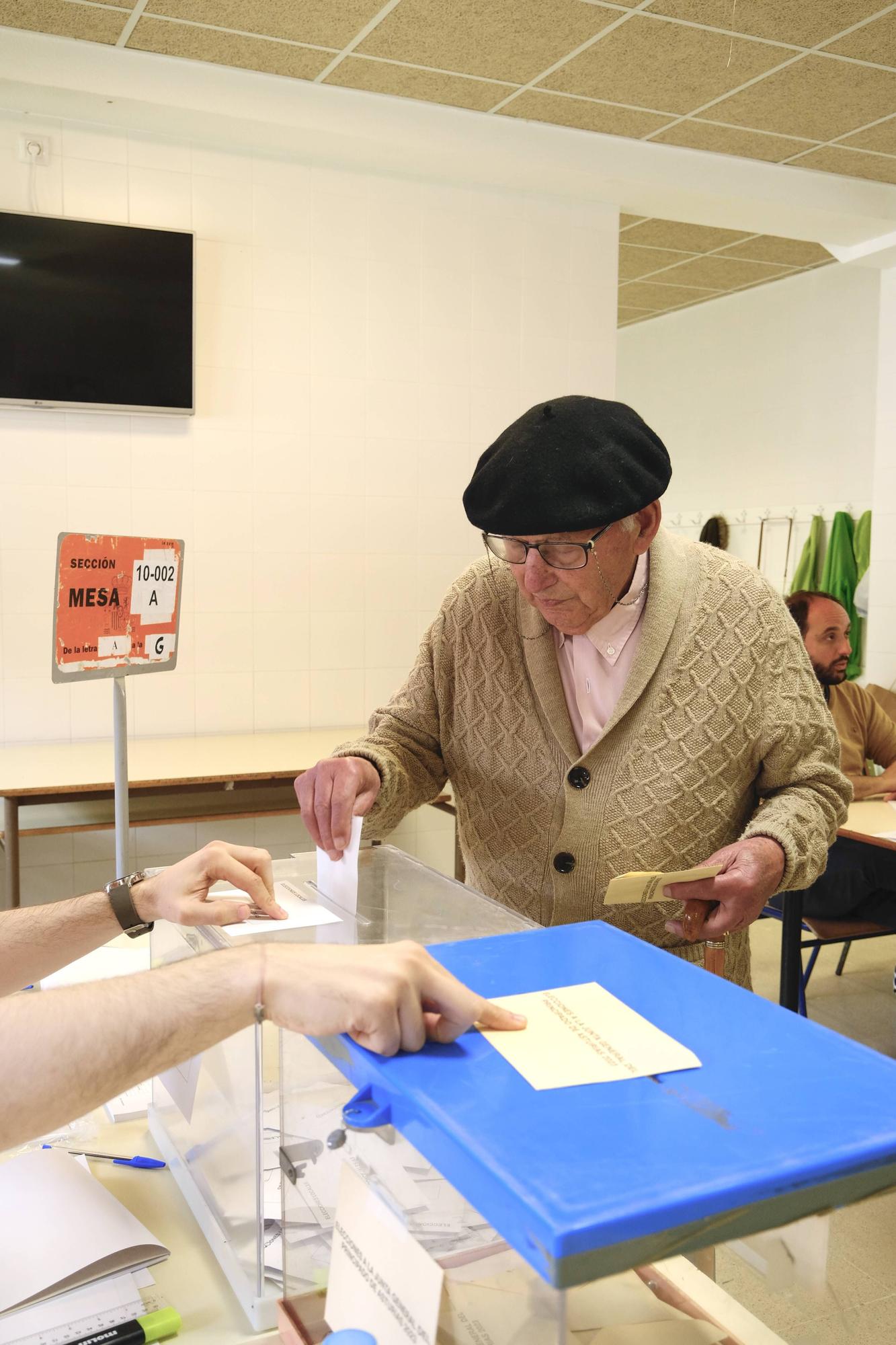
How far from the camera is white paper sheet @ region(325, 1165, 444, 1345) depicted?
67 centimetres

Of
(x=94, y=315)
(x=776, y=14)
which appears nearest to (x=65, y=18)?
(x=94, y=315)

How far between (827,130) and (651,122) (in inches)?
28.0

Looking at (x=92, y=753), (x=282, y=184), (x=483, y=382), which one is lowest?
(x=92, y=753)

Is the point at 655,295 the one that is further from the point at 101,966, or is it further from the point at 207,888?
the point at 207,888

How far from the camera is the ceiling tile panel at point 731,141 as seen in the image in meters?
4.23

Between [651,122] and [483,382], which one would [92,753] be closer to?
[483,382]

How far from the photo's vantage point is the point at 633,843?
1638mm

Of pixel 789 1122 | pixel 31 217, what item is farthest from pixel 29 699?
pixel 789 1122

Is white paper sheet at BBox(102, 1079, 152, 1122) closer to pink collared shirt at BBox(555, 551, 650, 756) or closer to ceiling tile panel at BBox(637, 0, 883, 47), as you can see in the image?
pink collared shirt at BBox(555, 551, 650, 756)

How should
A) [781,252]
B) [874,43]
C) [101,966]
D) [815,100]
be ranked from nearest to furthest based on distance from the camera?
[101,966]
[874,43]
[815,100]
[781,252]

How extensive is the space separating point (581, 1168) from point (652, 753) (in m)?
1.12

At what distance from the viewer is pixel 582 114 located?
411 centimetres

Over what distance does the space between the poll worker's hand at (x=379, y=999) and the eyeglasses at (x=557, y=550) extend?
0.84 meters

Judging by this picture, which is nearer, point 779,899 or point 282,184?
point 779,899
